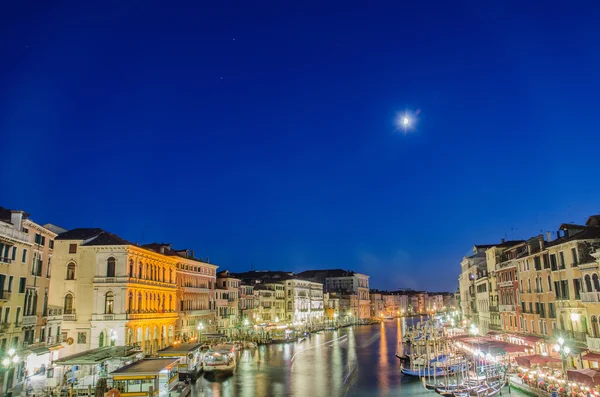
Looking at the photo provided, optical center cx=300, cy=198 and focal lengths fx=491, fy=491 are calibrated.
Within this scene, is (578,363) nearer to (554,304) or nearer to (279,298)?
(554,304)

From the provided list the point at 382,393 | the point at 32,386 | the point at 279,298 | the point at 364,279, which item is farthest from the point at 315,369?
the point at 364,279

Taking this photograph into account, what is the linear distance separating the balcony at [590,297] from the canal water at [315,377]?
6746 mm

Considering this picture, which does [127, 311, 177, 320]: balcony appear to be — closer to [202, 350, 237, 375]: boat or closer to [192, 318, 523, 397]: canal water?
[202, 350, 237, 375]: boat

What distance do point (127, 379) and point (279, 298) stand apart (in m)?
76.1

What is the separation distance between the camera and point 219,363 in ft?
135

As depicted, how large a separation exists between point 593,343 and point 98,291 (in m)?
36.4

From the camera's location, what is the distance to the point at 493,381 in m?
30.8

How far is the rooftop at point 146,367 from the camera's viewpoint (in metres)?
24.8

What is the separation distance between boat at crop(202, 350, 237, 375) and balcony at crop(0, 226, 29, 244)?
18.1 m

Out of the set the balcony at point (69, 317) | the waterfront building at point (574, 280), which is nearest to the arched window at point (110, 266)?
the balcony at point (69, 317)

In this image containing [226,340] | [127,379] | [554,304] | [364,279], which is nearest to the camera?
[127,379]

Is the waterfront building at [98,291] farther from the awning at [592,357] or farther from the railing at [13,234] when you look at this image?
the awning at [592,357]

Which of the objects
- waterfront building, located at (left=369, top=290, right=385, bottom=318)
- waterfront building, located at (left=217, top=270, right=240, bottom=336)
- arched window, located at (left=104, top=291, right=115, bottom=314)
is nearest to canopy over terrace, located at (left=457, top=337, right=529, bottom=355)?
arched window, located at (left=104, top=291, right=115, bottom=314)

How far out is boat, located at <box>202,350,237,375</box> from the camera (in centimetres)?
4091
